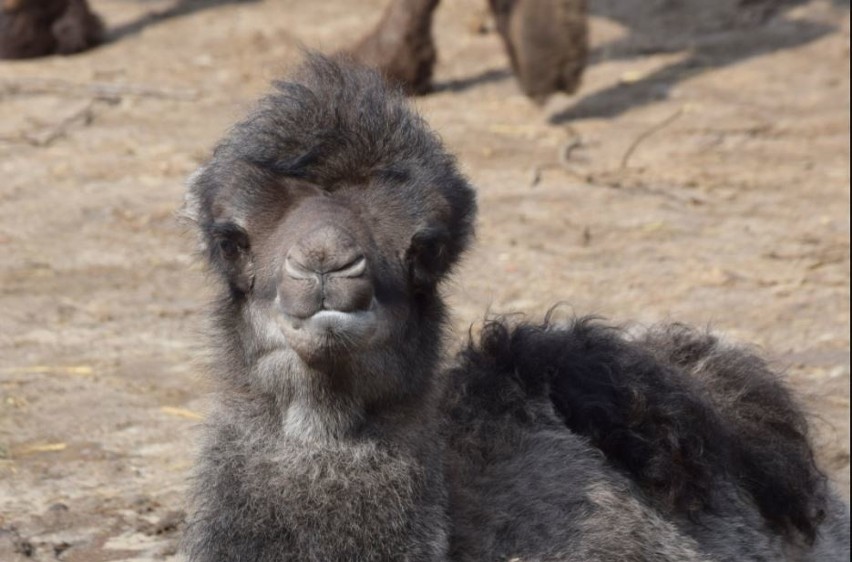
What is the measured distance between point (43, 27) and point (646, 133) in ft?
14.2

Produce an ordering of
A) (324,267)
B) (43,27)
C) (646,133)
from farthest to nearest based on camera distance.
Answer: (43,27) → (646,133) → (324,267)

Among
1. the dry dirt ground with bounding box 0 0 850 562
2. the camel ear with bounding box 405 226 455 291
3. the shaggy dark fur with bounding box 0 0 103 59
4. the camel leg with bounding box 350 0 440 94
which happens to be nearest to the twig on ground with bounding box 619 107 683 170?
the dry dirt ground with bounding box 0 0 850 562

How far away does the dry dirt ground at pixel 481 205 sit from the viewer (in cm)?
657

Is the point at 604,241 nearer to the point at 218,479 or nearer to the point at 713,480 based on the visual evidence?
the point at 713,480

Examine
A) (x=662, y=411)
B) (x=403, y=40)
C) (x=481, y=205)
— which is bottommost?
(x=403, y=40)

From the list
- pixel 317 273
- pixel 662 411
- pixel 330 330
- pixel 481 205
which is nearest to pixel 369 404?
pixel 330 330

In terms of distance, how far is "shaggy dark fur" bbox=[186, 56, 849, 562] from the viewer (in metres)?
4.13

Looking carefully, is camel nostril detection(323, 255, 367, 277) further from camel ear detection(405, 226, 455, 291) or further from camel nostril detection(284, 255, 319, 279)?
camel ear detection(405, 226, 455, 291)

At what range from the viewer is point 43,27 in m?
12.1

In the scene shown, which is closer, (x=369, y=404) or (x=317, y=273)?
(x=317, y=273)

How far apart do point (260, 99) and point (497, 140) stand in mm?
6552

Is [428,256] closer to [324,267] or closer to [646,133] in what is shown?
[324,267]

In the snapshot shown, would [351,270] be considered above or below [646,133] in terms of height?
above

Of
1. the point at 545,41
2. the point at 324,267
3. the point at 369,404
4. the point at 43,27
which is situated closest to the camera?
the point at 324,267
